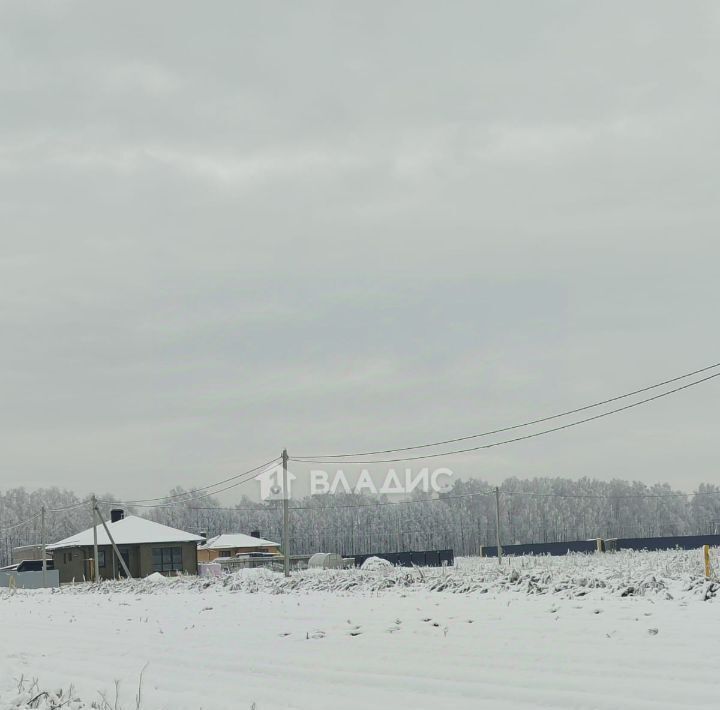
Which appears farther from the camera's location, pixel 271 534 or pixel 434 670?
pixel 271 534

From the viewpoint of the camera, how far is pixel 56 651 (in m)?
16.8

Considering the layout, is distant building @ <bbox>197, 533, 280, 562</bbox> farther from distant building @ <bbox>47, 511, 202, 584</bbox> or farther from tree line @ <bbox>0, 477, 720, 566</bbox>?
tree line @ <bbox>0, 477, 720, 566</bbox>

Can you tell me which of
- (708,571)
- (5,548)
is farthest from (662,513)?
(708,571)

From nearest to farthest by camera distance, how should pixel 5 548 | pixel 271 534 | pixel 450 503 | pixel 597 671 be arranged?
pixel 597 671 < pixel 5 548 < pixel 271 534 < pixel 450 503

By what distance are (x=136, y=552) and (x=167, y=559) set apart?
222 centimetres

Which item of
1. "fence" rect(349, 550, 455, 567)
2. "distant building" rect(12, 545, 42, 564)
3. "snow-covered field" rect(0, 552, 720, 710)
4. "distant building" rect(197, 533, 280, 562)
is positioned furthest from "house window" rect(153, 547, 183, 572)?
"snow-covered field" rect(0, 552, 720, 710)

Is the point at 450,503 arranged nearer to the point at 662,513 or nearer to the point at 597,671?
the point at 662,513

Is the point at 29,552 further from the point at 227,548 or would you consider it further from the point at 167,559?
the point at 167,559

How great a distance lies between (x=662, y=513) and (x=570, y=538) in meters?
30.1

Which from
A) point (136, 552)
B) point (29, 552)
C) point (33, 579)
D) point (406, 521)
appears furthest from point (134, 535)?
point (406, 521)

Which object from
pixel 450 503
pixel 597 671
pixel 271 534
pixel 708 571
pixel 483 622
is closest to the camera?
pixel 597 671

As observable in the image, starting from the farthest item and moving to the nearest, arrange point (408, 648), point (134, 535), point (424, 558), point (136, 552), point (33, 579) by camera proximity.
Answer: point (424, 558) < point (134, 535) < point (136, 552) < point (33, 579) < point (408, 648)

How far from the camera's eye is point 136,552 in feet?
203

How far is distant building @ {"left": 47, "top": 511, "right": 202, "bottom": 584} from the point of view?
61.8 m
